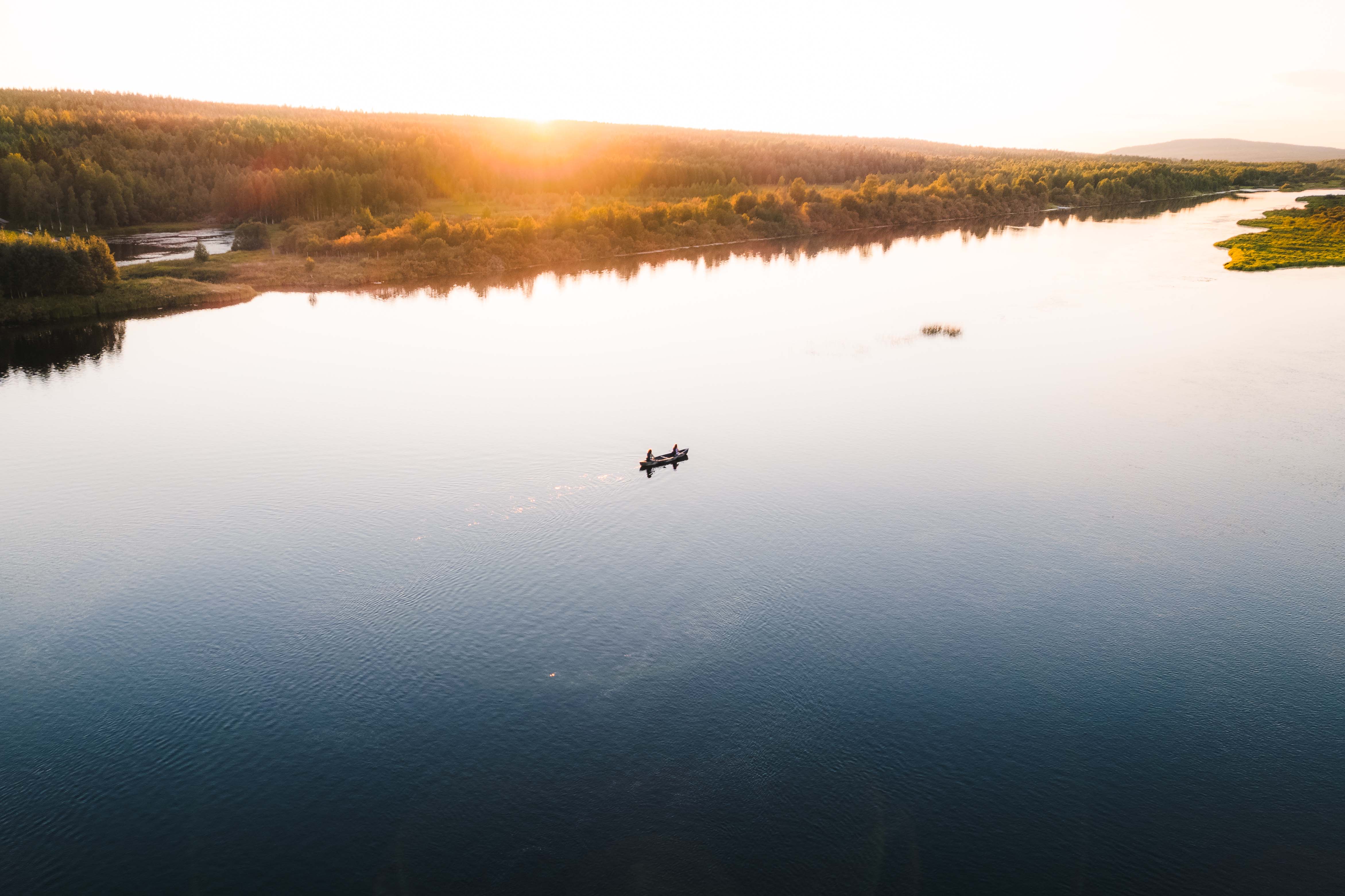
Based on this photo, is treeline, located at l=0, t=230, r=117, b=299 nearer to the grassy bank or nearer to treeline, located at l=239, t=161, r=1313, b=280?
Answer: the grassy bank

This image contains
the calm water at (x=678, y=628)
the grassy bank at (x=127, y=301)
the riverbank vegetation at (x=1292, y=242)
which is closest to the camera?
the calm water at (x=678, y=628)

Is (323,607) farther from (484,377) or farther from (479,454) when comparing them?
(484,377)

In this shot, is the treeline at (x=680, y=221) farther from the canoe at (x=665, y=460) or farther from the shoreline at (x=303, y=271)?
the canoe at (x=665, y=460)

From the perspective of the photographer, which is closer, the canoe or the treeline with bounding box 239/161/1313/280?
the canoe

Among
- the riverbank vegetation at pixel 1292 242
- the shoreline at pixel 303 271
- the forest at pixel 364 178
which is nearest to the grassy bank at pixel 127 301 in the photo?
the shoreline at pixel 303 271

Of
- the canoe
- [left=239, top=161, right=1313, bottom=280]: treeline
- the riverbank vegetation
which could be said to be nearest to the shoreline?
[left=239, top=161, right=1313, bottom=280]: treeline

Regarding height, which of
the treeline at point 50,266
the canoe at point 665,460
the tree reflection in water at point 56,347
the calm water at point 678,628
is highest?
the treeline at point 50,266
